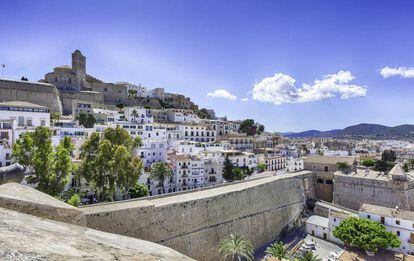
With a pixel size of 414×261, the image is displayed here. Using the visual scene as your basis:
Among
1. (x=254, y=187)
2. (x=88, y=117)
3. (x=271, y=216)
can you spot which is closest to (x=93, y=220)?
(x=254, y=187)

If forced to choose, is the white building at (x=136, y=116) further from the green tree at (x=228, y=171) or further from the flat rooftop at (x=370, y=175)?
the flat rooftop at (x=370, y=175)

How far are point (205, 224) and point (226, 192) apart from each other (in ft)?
9.84

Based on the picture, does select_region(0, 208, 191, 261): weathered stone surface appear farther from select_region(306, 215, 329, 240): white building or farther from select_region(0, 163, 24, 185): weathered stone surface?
select_region(306, 215, 329, 240): white building

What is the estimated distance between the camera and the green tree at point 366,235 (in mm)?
22508

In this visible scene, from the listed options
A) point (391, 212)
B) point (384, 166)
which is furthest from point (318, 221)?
point (384, 166)

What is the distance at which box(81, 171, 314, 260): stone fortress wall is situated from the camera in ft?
47.0

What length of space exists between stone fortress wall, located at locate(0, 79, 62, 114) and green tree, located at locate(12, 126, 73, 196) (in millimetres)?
28621

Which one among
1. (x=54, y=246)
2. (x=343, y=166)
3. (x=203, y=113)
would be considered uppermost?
(x=203, y=113)

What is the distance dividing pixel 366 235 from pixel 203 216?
1304 centimetres

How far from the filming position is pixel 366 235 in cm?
Result: 2272

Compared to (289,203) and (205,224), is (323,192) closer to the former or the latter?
(289,203)

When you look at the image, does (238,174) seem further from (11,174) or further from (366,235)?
(11,174)

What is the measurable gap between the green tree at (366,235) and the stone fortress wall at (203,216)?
5.64 meters

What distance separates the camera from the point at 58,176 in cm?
1897
